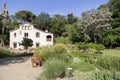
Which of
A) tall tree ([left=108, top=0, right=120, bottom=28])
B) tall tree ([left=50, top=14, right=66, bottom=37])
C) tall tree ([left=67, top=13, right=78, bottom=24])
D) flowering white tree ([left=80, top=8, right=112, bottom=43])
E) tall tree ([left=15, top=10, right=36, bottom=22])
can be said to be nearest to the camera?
flowering white tree ([left=80, top=8, right=112, bottom=43])

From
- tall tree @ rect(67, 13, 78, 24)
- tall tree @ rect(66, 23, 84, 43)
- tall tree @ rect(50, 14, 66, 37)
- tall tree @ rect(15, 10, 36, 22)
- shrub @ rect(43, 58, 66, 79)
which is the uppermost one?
tall tree @ rect(15, 10, 36, 22)

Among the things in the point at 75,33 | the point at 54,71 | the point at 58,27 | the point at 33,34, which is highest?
the point at 58,27

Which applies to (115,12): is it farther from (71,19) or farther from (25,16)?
(25,16)

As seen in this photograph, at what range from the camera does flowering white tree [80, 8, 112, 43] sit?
126ft

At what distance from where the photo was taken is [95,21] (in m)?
38.2

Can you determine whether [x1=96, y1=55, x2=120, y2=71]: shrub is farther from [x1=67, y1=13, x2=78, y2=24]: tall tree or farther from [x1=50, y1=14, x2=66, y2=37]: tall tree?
[x1=67, y1=13, x2=78, y2=24]: tall tree

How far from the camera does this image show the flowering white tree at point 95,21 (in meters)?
38.4

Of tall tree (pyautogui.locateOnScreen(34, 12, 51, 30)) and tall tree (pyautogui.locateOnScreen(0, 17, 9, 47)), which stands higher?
tall tree (pyautogui.locateOnScreen(34, 12, 51, 30))

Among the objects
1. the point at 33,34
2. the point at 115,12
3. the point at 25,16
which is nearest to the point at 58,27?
the point at 33,34

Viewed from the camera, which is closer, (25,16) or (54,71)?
(54,71)

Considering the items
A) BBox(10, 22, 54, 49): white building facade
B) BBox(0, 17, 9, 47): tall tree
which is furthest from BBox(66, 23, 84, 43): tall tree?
BBox(0, 17, 9, 47): tall tree

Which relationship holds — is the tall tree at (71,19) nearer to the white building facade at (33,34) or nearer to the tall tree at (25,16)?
the white building facade at (33,34)

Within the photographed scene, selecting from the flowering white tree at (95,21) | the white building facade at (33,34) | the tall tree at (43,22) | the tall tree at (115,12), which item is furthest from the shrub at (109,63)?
the tall tree at (43,22)

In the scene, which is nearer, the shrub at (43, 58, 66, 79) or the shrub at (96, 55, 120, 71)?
the shrub at (43, 58, 66, 79)
